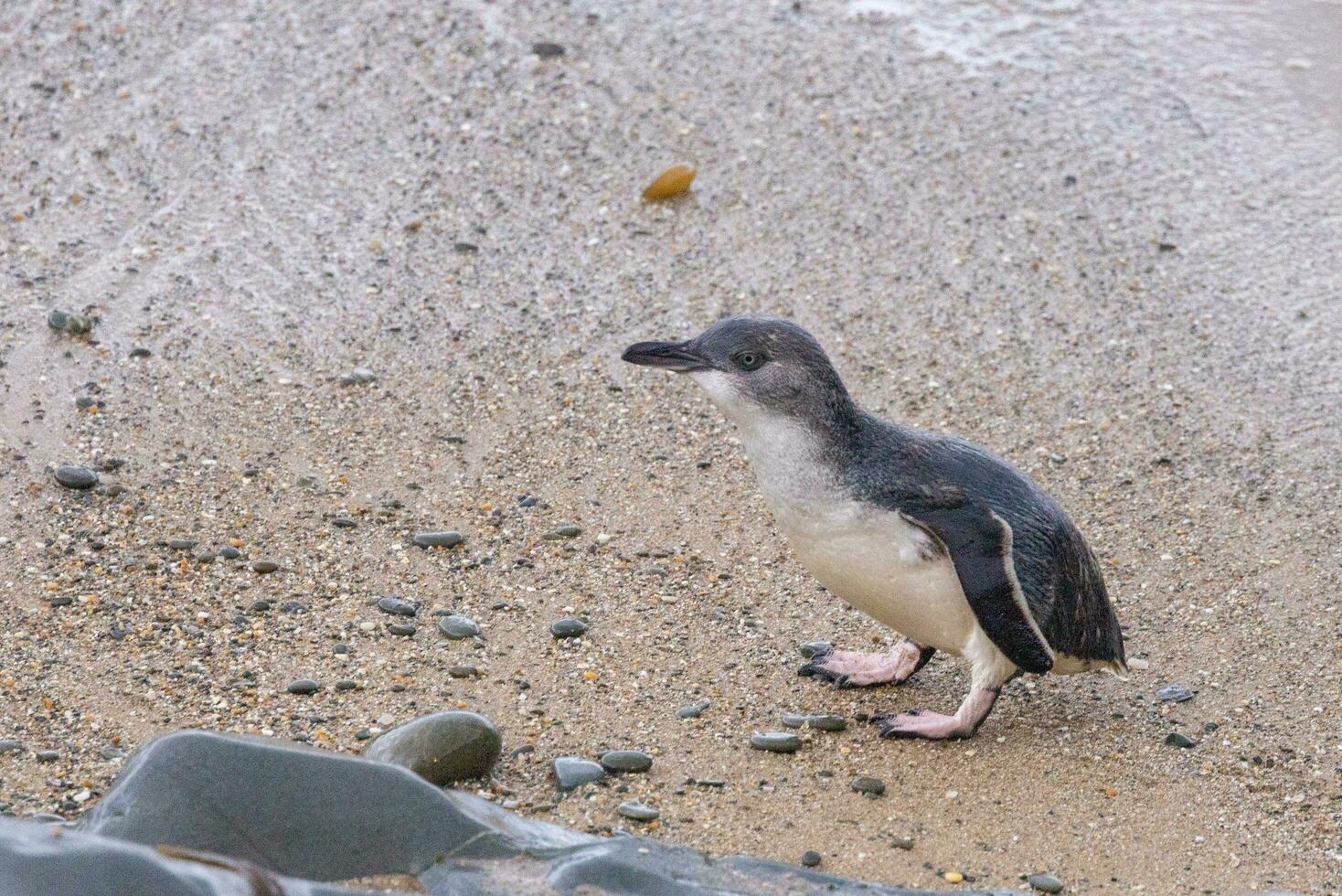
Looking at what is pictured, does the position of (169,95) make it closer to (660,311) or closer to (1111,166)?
(660,311)

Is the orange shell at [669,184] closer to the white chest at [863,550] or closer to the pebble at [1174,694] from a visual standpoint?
the white chest at [863,550]

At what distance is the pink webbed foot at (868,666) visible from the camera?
178 inches

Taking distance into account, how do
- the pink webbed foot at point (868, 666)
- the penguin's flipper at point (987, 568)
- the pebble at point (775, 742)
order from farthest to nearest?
the pink webbed foot at point (868, 666), the pebble at point (775, 742), the penguin's flipper at point (987, 568)

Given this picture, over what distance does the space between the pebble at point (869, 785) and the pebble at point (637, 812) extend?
0.51 metres

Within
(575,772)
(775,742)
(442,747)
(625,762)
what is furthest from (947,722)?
(442,747)

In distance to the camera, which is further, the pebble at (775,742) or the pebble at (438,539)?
the pebble at (438,539)

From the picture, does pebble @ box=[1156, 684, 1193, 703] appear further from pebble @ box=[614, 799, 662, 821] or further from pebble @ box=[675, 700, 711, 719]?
pebble @ box=[614, 799, 662, 821]

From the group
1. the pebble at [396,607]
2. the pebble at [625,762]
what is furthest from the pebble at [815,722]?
the pebble at [396,607]

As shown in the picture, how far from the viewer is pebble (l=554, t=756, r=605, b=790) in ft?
13.0

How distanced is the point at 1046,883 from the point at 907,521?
93cm

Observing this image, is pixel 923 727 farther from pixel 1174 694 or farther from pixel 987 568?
pixel 1174 694

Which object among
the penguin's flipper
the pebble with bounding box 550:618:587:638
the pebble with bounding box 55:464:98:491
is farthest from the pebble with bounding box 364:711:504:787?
the pebble with bounding box 55:464:98:491

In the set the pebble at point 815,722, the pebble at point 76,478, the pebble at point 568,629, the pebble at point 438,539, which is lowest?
the pebble at point 815,722

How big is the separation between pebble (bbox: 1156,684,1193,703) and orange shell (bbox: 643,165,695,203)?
128 inches
